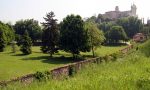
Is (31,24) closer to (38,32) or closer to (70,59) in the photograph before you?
(38,32)

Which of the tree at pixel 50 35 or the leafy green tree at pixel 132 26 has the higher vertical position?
the leafy green tree at pixel 132 26

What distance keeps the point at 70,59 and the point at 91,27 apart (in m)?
8.16

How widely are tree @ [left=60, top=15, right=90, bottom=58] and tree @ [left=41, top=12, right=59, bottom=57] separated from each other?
1.19 meters

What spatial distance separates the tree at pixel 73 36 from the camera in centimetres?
5028

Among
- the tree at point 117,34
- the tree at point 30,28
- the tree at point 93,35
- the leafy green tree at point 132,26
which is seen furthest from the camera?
the leafy green tree at point 132,26

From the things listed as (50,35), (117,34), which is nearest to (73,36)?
(50,35)

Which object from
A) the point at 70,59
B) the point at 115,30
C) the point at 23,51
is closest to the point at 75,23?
the point at 70,59

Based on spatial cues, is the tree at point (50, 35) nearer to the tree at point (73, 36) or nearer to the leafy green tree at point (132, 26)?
the tree at point (73, 36)

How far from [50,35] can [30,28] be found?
40447 mm

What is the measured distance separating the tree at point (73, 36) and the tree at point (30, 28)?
37340 mm

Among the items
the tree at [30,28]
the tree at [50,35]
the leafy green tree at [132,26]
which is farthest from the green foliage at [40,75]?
the leafy green tree at [132,26]

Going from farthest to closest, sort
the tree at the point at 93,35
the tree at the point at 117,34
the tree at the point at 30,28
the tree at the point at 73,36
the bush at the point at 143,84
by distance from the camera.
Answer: the tree at the point at 30,28
the tree at the point at 117,34
the tree at the point at 93,35
the tree at the point at 73,36
the bush at the point at 143,84

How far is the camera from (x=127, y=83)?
964 cm

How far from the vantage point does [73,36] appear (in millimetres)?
50812
